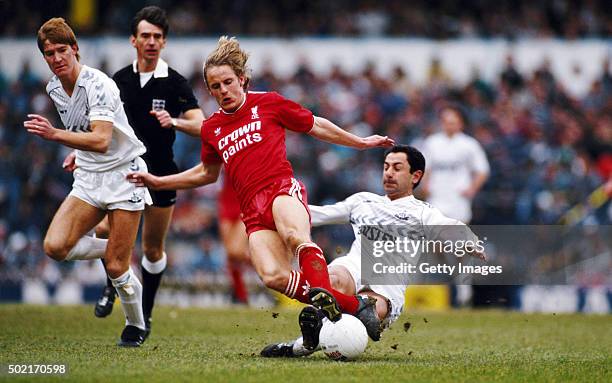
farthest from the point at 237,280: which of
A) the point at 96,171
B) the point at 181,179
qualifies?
the point at 181,179

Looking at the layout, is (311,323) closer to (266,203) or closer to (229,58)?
(266,203)

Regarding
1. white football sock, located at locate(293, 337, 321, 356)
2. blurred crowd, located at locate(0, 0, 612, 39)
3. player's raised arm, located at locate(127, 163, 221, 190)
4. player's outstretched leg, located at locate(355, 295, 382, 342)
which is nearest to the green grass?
white football sock, located at locate(293, 337, 321, 356)

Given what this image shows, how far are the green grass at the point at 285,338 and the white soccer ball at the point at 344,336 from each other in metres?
0.11

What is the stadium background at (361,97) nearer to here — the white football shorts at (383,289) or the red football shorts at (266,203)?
the white football shorts at (383,289)

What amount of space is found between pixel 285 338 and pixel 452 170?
17.6 ft

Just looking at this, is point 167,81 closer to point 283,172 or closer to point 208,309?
point 283,172

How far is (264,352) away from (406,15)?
15.5m

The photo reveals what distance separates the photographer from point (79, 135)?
296 inches

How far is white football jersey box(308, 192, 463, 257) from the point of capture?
766 centimetres

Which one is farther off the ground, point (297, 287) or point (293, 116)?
point (293, 116)

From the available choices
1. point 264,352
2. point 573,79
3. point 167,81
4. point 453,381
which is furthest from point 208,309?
point 573,79

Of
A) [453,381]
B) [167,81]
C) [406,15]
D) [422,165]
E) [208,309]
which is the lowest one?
[453,381]

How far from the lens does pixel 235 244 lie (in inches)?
528

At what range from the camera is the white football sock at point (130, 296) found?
819 cm
